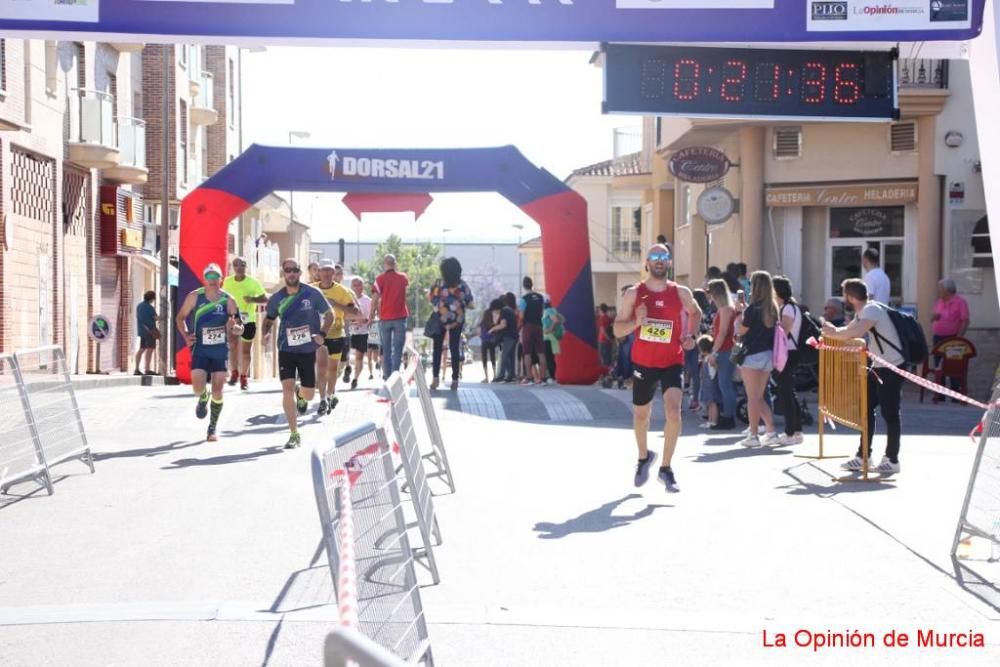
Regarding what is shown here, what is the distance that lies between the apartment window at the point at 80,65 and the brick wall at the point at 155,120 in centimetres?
757

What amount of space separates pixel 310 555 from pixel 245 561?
429mm

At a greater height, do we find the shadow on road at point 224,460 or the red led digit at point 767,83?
the red led digit at point 767,83

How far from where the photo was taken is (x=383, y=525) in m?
4.96

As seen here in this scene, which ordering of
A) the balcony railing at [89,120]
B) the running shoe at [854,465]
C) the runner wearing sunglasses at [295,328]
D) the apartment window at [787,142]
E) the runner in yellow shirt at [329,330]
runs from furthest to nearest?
the balcony railing at [89,120] → the apartment window at [787,142] → the runner in yellow shirt at [329,330] → the runner wearing sunglasses at [295,328] → the running shoe at [854,465]

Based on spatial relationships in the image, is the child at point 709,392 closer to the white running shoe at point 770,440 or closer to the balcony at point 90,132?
the white running shoe at point 770,440

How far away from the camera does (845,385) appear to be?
41.0 feet

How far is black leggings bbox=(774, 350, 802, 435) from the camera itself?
563 inches

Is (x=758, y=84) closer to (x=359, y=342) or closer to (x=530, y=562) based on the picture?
(x=530, y=562)

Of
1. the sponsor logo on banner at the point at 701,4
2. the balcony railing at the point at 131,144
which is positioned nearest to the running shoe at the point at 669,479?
the sponsor logo on banner at the point at 701,4

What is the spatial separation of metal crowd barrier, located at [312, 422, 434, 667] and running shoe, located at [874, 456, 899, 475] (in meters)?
7.44

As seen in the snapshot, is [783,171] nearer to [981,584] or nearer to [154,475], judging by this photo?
[154,475]

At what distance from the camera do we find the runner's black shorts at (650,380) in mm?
11094

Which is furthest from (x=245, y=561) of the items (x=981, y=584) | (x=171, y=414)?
(x=171, y=414)

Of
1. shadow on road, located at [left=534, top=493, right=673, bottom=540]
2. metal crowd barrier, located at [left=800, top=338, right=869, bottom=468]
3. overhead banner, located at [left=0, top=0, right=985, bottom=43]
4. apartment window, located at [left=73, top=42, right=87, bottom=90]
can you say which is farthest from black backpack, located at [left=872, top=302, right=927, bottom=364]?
apartment window, located at [left=73, top=42, right=87, bottom=90]
